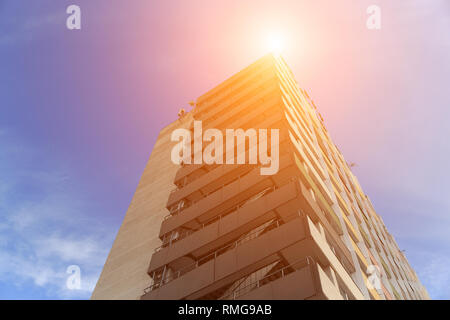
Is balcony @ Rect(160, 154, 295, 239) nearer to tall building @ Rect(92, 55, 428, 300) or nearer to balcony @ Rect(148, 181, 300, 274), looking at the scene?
tall building @ Rect(92, 55, 428, 300)

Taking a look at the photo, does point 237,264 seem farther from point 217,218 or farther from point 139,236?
point 139,236

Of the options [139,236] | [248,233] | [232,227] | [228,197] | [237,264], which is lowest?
[237,264]

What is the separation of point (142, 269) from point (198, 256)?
488 cm

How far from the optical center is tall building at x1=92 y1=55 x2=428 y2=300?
15.2 m

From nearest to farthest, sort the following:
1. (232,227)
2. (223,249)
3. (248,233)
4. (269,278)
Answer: (269,278) → (232,227) → (248,233) → (223,249)

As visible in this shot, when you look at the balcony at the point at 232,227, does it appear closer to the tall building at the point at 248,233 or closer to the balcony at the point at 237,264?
the tall building at the point at 248,233

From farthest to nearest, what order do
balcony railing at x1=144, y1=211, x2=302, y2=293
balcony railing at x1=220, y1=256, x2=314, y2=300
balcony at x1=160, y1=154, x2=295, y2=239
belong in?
balcony at x1=160, y1=154, x2=295, y2=239 < balcony railing at x1=144, y1=211, x2=302, y2=293 < balcony railing at x1=220, y1=256, x2=314, y2=300

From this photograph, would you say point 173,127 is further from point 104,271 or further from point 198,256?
point 198,256

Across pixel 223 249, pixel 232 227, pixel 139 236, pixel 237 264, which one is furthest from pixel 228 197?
pixel 139 236

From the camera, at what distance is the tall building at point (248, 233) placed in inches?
600

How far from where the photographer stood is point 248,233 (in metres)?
18.7

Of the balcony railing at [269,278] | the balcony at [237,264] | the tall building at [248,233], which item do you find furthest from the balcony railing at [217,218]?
the balcony railing at [269,278]

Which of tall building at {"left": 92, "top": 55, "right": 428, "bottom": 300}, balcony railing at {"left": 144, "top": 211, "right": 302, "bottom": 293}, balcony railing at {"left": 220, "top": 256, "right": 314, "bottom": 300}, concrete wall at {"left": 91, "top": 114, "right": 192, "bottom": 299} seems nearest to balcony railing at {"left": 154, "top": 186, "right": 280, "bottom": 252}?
tall building at {"left": 92, "top": 55, "right": 428, "bottom": 300}

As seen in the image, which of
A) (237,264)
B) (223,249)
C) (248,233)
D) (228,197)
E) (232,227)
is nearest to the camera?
(237,264)
